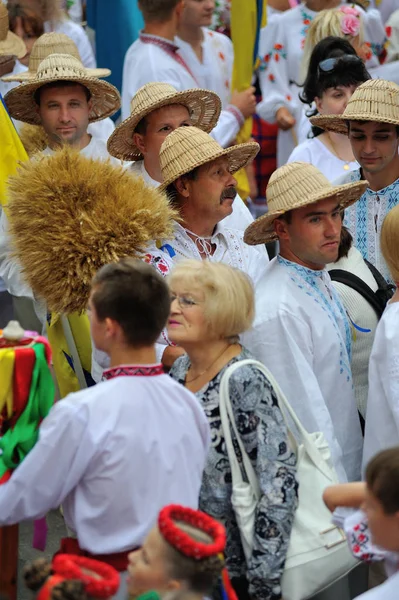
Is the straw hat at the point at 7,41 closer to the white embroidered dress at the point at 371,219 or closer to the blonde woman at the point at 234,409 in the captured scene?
the white embroidered dress at the point at 371,219

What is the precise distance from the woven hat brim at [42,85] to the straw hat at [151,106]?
0.61m

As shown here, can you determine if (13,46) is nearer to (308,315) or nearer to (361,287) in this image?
(361,287)

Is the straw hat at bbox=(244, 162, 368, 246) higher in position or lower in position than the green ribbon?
higher

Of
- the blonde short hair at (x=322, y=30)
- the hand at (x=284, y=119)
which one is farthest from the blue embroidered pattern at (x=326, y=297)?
the hand at (x=284, y=119)

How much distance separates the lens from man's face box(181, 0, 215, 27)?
7891mm

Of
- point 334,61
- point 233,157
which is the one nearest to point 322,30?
point 334,61

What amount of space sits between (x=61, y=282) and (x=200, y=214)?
0.92m

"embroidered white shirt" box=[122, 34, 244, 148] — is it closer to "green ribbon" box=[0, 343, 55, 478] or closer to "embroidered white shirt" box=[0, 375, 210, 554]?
"green ribbon" box=[0, 343, 55, 478]

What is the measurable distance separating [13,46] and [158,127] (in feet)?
7.70

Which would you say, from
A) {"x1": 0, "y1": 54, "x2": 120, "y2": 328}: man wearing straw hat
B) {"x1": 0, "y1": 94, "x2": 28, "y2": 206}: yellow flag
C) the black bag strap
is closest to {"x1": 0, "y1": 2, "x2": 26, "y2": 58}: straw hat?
{"x1": 0, "y1": 54, "x2": 120, "y2": 328}: man wearing straw hat

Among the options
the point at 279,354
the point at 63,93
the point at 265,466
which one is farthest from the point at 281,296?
the point at 63,93

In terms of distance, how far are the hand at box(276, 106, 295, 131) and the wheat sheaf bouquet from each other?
13.3 ft

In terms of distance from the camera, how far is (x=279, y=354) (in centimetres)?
421

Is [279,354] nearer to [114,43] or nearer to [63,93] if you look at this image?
[63,93]
